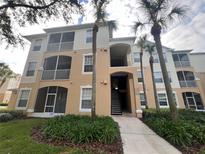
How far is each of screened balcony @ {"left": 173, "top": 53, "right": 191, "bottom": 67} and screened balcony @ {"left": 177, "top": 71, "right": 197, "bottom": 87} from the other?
58.7 inches

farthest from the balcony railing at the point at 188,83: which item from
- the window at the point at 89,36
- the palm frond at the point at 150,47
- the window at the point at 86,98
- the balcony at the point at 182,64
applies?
the window at the point at 89,36

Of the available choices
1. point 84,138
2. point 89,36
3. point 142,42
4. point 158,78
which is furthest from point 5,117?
point 158,78

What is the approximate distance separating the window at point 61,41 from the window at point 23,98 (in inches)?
241

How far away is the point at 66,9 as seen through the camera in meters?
9.13

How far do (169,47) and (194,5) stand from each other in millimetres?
15143

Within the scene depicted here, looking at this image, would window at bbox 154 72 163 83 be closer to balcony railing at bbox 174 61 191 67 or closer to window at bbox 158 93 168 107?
window at bbox 158 93 168 107

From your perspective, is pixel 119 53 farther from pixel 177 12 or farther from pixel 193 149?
pixel 193 149

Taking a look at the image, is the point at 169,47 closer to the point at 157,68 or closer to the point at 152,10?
the point at 157,68

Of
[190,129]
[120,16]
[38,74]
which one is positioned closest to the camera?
[190,129]

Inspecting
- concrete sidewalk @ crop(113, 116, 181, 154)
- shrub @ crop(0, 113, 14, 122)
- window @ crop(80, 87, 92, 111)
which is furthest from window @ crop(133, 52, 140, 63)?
shrub @ crop(0, 113, 14, 122)

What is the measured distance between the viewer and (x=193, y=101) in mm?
21500

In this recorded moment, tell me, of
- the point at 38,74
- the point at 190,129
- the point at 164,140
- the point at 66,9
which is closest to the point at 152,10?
the point at 66,9

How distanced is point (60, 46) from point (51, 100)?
6.96m

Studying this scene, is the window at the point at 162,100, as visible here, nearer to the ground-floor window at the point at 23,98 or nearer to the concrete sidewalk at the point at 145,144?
the concrete sidewalk at the point at 145,144
